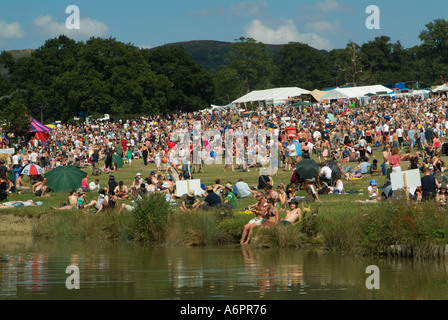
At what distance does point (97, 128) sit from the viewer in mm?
60531

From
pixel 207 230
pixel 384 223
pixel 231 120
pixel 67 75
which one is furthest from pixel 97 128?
pixel 384 223

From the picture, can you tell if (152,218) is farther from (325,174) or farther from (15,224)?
(325,174)

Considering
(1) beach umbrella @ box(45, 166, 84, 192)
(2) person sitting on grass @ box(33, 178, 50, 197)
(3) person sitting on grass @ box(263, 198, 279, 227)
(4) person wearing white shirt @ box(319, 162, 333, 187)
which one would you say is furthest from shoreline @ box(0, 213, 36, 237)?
(4) person wearing white shirt @ box(319, 162, 333, 187)

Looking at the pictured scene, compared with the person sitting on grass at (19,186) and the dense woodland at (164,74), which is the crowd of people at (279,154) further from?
the dense woodland at (164,74)

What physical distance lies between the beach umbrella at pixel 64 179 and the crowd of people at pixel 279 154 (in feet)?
2.45

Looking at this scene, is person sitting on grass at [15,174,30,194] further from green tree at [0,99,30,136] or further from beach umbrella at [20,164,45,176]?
green tree at [0,99,30,136]

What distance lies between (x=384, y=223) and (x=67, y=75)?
68217mm

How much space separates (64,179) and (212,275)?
14714mm

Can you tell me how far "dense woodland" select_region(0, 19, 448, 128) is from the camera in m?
77.2

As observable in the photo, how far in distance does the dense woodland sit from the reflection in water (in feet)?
109

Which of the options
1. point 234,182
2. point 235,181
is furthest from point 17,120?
point 234,182

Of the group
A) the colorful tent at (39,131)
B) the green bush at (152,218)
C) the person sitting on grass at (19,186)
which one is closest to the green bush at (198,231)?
the green bush at (152,218)
